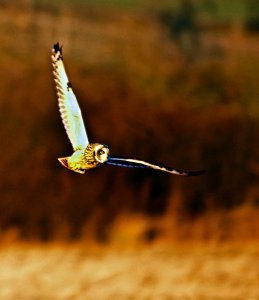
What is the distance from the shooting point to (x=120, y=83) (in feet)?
34.4

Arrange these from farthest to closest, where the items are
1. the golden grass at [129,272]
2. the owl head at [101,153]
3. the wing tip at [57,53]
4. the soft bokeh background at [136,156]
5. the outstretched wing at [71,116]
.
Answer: the soft bokeh background at [136,156]
the golden grass at [129,272]
the wing tip at [57,53]
the outstretched wing at [71,116]
the owl head at [101,153]

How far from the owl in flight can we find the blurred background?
537cm

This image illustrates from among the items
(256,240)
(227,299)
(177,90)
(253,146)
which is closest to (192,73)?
(177,90)

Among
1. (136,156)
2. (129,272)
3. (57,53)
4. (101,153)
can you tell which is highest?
(136,156)

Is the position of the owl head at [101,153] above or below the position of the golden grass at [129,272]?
below

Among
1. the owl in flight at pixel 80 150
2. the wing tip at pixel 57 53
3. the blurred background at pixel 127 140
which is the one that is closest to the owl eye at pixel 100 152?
the owl in flight at pixel 80 150

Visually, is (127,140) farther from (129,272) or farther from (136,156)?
(129,272)

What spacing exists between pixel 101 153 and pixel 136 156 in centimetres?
551

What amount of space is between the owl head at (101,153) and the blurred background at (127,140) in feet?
18.2

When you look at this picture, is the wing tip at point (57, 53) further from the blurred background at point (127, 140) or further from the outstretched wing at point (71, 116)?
the blurred background at point (127, 140)

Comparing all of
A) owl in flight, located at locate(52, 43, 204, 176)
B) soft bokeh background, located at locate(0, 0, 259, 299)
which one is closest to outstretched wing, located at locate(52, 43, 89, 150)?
owl in flight, located at locate(52, 43, 204, 176)

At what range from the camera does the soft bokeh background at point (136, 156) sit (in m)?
9.39

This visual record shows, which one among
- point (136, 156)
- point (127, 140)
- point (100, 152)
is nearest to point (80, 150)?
point (100, 152)

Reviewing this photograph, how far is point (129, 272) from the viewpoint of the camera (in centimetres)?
916
